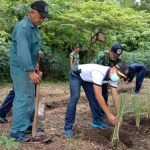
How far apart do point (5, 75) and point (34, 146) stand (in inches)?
284

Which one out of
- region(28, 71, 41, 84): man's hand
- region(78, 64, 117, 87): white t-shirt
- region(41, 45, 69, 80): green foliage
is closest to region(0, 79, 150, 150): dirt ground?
Result: region(78, 64, 117, 87): white t-shirt

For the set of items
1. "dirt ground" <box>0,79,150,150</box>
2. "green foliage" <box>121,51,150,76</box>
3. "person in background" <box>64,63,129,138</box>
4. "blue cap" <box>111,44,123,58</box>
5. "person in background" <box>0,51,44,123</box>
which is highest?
"blue cap" <box>111,44,123,58</box>

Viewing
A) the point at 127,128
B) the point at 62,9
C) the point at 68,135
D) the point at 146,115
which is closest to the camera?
the point at 68,135

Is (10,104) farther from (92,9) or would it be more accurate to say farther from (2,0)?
(92,9)

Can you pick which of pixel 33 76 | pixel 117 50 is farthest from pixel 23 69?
pixel 117 50

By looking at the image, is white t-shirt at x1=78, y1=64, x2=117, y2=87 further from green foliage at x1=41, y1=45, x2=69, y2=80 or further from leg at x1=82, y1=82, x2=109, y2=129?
green foliage at x1=41, y1=45, x2=69, y2=80

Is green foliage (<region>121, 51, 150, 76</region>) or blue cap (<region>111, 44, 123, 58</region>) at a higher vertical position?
blue cap (<region>111, 44, 123, 58</region>)

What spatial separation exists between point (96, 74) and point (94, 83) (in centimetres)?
12

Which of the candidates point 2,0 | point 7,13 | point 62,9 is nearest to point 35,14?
point 2,0

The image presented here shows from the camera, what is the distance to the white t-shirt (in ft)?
11.2

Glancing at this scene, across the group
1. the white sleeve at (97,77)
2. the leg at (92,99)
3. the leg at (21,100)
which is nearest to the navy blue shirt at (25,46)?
the leg at (21,100)

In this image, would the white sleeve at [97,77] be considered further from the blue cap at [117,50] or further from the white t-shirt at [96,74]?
the blue cap at [117,50]

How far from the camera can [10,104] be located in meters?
4.18

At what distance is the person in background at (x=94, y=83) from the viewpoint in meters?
3.32
